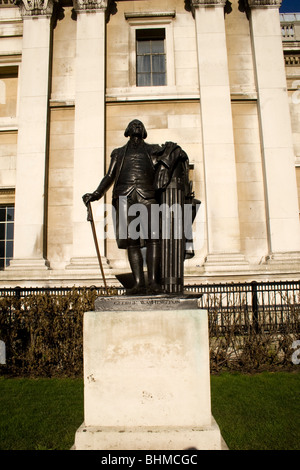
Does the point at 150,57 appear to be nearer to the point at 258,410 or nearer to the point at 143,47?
the point at 143,47

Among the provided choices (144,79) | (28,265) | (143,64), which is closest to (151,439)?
(28,265)

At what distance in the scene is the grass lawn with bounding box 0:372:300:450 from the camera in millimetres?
4586

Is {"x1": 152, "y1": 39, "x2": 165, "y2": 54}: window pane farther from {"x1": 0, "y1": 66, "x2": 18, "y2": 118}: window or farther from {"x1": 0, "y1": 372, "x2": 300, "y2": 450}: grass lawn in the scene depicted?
{"x1": 0, "y1": 372, "x2": 300, "y2": 450}: grass lawn

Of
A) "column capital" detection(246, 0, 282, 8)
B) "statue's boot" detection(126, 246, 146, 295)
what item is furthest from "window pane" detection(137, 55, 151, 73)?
"statue's boot" detection(126, 246, 146, 295)

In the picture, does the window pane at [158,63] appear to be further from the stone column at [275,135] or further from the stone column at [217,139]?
the stone column at [275,135]

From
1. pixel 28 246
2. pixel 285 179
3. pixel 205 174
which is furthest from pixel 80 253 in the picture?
pixel 285 179

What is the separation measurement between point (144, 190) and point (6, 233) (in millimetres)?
12049

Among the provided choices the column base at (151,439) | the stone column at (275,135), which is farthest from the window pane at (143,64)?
the column base at (151,439)

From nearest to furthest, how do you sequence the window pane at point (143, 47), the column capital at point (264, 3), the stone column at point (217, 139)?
the stone column at point (217, 139)
the column capital at point (264, 3)
the window pane at point (143, 47)

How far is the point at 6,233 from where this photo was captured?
15.3 meters

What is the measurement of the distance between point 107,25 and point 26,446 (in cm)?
1543

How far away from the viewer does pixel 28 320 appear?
7.78 meters

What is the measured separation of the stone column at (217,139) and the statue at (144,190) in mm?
8430

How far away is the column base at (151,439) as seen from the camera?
11.8ft
